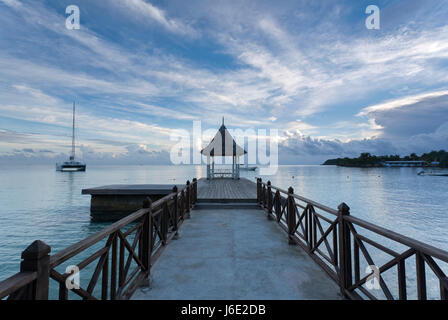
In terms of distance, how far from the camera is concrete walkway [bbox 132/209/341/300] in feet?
10.2

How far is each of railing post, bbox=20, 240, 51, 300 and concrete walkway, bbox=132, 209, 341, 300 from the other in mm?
1731

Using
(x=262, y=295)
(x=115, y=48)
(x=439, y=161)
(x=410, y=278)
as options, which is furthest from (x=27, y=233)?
(x=439, y=161)

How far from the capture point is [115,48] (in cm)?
1303

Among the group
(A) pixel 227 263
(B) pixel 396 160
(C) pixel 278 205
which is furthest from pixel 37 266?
(B) pixel 396 160

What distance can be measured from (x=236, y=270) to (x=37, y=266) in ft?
9.69

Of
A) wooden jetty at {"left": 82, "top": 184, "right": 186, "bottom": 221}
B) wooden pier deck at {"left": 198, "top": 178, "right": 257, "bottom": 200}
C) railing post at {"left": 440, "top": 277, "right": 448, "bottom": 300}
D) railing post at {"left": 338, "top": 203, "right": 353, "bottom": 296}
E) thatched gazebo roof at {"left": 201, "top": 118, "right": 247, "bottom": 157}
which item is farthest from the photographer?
thatched gazebo roof at {"left": 201, "top": 118, "right": 247, "bottom": 157}

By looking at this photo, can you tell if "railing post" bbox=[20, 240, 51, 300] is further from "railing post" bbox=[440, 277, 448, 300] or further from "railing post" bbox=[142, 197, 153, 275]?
"railing post" bbox=[440, 277, 448, 300]

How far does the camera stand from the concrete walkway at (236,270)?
3107mm

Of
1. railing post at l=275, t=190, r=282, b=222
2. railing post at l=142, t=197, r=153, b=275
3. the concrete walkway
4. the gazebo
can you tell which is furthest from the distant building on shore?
railing post at l=142, t=197, r=153, b=275

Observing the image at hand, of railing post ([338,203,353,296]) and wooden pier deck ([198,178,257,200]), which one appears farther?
wooden pier deck ([198,178,257,200])

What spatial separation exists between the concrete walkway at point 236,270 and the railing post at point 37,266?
5.68 ft

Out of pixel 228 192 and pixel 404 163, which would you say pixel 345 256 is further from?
pixel 404 163
